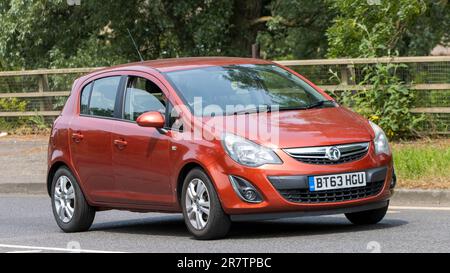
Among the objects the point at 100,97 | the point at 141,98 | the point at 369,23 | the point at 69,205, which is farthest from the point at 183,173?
the point at 369,23

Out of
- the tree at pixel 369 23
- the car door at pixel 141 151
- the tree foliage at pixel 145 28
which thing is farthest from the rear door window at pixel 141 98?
the tree foliage at pixel 145 28

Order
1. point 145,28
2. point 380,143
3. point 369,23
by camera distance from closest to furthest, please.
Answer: point 380,143, point 369,23, point 145,28

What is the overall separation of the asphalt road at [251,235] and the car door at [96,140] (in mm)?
496

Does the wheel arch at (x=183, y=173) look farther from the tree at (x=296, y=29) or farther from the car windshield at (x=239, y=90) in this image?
the tree at (x=296, y=29)

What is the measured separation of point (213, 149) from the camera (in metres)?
10.5

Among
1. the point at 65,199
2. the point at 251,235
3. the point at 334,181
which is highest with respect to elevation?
the point at 334,181

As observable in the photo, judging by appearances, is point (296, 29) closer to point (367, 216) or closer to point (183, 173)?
point (367, 216)

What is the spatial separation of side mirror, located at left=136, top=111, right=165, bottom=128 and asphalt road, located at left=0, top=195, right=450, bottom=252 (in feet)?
3.41

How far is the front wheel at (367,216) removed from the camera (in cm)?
1141

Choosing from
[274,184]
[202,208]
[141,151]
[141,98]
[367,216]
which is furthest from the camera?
[141,98]

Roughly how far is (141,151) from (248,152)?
53.9 inches

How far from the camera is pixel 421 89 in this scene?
19859mm

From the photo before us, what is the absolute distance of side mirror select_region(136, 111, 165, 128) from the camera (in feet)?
36.4
